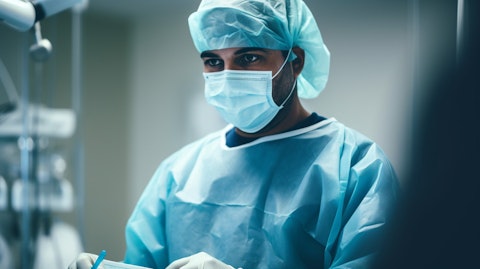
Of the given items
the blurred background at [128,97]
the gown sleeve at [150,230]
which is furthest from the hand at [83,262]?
the blurred background at [128,97]

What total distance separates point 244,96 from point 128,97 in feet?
6.51

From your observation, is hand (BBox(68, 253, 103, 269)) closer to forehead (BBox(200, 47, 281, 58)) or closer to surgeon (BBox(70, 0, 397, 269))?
surgeon (BBox(70, 0, 397, 269))

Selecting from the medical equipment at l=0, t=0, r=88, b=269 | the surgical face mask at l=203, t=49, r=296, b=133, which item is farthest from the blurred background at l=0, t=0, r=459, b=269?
the surgical face mask at l=203, t=49, r=296, b=133

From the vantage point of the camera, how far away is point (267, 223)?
1.13 m

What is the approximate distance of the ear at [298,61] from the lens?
1238 millimetres

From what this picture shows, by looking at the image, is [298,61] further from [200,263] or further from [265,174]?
[200,263]

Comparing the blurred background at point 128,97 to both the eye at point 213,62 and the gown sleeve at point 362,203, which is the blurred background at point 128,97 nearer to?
the gown sleeve at point 362,203

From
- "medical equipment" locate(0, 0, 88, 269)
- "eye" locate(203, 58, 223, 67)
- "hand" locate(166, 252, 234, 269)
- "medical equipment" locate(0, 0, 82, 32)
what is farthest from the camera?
"medical equipment" locate(0, 0, 88, 269)

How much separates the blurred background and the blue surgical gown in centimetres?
13

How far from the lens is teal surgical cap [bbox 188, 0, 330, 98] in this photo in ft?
3.79

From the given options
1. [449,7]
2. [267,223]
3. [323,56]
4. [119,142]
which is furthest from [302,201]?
[119,142]

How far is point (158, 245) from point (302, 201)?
413 mm

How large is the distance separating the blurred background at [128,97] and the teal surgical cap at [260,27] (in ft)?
0.52

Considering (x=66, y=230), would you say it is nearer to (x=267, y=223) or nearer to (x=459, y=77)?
(x=267, y=223)
